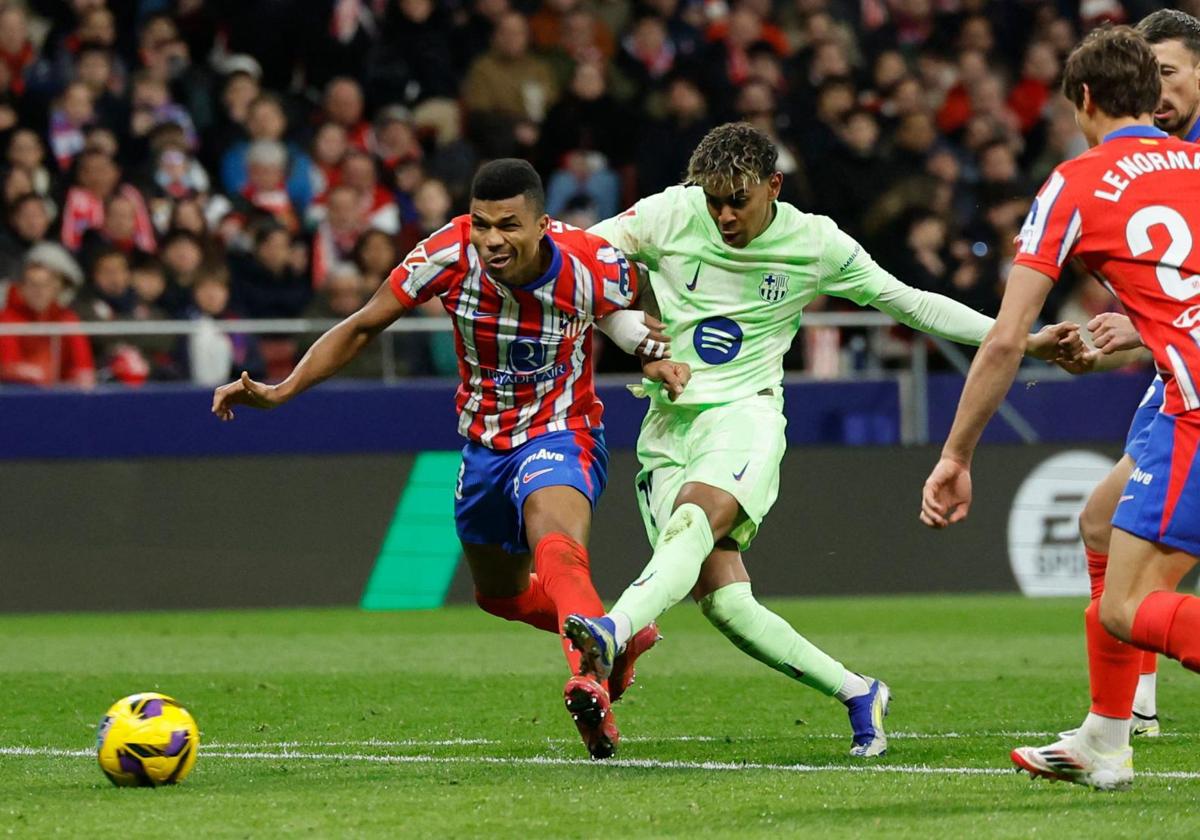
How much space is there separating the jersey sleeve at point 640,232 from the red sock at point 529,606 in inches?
49.8

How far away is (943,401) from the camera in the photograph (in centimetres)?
1454

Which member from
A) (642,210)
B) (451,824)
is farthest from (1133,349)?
(451,824)

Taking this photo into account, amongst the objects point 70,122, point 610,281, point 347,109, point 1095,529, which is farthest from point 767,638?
point 347,109

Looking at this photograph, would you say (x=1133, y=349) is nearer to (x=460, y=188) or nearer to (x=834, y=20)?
(x=460, y=188)

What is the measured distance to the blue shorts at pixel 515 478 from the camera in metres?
7.06

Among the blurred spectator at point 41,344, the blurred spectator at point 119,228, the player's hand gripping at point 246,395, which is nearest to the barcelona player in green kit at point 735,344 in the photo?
the player's hand gripping at point 246,395

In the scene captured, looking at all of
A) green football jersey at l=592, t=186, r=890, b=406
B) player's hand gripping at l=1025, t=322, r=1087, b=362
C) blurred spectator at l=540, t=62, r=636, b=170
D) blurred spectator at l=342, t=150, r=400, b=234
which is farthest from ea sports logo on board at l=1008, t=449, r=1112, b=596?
player's hand gripping at l=1025, t=322, r=1087, b=362

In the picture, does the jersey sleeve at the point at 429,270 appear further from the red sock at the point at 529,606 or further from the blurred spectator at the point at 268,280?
the blurred spectator at the point at 268,280

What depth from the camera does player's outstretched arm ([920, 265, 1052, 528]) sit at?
5.27m

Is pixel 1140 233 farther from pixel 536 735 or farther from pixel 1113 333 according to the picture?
pixel 536 735

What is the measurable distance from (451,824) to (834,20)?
47.5 feet

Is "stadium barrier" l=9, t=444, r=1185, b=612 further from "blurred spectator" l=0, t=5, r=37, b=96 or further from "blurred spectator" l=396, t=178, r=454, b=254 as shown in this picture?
"blurred spectator" l=0, t=5, r=37, b=96

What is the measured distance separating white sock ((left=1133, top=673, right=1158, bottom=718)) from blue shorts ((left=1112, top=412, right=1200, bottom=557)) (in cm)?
224

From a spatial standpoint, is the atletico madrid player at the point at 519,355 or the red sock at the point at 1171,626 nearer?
the red sock at the point at 1171,626
